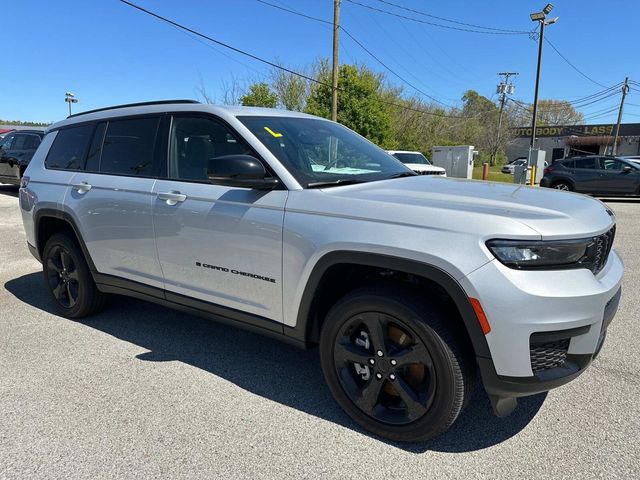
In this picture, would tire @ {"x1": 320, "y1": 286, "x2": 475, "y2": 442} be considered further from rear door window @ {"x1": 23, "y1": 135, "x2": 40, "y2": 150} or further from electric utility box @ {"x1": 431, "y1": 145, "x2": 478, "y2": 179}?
electric utility box @ {"x1": 431, "y1": 145, "x2": 478, "y2": 179}

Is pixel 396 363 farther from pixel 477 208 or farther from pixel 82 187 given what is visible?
pixel 82 187

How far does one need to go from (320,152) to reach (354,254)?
3.79 feet

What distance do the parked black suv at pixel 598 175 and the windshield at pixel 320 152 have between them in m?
13.2

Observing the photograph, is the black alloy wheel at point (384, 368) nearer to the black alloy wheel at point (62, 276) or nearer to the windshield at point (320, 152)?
the windshield at point (320, 152)

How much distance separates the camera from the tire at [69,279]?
13.8ft

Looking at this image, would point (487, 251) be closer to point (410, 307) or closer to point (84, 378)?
point (410, 307)

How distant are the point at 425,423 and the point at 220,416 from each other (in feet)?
3.96

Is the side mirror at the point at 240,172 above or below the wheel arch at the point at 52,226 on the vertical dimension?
above

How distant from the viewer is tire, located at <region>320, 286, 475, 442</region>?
2344 mm

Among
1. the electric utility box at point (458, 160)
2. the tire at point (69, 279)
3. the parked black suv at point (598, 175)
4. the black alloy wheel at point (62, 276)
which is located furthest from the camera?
the electric utility box at point (458, 160)

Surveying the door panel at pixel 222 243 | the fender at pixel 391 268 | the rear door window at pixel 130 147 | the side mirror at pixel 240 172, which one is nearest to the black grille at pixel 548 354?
the fender at pixel 391 268

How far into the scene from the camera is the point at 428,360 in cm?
238

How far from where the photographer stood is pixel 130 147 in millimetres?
3807

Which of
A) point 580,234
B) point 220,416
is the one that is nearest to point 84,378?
point 220,416
